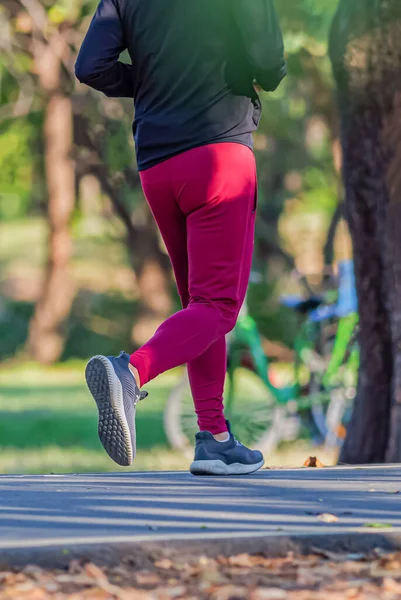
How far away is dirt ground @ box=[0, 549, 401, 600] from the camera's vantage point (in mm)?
3695

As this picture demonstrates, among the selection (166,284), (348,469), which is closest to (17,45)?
(166,284)

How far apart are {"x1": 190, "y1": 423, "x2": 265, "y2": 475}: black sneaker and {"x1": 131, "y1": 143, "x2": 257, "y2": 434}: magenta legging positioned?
0.41m

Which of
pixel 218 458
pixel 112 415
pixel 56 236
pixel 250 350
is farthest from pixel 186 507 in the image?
pixel 56 236

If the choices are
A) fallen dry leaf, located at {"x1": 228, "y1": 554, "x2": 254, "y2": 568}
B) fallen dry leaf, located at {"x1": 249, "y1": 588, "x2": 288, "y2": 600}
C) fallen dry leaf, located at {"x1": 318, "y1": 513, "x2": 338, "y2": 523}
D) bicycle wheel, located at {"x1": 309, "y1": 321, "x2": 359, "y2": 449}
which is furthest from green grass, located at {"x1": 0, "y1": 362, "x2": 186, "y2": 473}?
fallen dry leaf, located at {"x1": 249, "y1": 588, "x2": 288, "y2": 600}

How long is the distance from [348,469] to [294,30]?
24.2 ft

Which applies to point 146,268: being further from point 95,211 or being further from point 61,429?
point 61,429

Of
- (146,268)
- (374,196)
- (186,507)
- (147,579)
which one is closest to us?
(147,579)

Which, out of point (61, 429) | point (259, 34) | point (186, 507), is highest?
point (259, 34)

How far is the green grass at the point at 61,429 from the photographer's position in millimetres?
11114

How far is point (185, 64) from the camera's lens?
17.4ft

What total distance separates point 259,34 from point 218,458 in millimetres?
1663

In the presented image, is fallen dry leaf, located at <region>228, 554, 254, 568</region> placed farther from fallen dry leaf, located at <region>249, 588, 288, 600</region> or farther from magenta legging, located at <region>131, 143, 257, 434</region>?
magenta legging, located at <region>131, 143, 257, 434</region>

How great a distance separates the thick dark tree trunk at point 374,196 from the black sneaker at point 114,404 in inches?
113

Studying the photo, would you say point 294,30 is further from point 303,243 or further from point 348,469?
point 303,243
